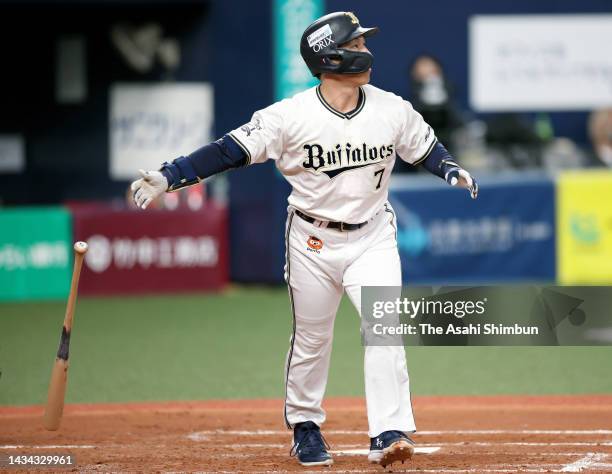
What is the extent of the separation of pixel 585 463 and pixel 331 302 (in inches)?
52.1

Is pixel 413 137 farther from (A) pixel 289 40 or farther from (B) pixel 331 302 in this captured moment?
(A) pixel 289 40

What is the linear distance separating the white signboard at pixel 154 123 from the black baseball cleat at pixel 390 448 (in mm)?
11085

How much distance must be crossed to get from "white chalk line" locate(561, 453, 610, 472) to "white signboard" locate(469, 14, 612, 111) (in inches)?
345

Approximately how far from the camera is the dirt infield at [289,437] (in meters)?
5.78

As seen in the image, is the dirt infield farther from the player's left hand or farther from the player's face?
the player's face

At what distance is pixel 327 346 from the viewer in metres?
5.92

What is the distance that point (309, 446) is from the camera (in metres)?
5.84

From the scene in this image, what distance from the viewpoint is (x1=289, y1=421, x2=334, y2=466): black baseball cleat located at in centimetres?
578

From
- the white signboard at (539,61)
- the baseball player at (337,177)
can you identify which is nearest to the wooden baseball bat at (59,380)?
the baseball player at (337,177)

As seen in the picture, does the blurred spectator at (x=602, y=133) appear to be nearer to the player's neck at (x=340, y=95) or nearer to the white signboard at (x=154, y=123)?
the white signboard at (x=154, y=123)

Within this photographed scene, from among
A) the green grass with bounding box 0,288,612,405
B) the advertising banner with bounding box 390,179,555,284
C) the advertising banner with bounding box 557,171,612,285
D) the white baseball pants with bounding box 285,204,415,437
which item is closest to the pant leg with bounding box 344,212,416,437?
the white baseball pants with bounding box 285,204,415,437

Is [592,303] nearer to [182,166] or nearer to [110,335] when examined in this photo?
[182,166]

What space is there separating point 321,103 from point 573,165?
28.0 ft

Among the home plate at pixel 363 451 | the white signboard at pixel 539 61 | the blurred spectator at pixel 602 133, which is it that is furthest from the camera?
the white signboard at pixel 539 61
